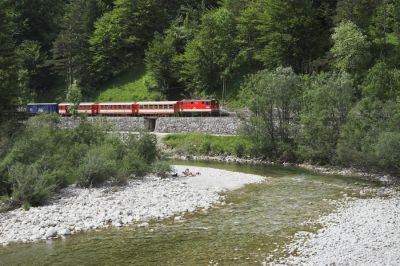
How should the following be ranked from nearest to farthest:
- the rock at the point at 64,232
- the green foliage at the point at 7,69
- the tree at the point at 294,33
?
the rock at the point at 64,232, the green foliage at the point at 7,69, the tree at the point at 294,33

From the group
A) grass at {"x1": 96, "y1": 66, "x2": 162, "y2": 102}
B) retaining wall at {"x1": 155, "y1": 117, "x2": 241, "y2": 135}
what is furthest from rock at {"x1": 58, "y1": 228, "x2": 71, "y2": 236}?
grass at {"x1": 96, "y1": 66, "x2": 162, "y2": 102}

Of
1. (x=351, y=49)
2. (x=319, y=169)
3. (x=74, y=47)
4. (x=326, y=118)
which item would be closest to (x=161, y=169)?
(x=319, y=169)

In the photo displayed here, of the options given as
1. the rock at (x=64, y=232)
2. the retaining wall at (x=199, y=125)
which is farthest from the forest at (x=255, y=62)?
the rock at (x=64, y=232)

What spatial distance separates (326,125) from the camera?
37438 mm

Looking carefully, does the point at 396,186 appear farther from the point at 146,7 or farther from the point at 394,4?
the point at 146,7

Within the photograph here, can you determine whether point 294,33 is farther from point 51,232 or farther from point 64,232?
point 51,232

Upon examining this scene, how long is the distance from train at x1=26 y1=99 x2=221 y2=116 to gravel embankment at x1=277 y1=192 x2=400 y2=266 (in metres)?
35.3

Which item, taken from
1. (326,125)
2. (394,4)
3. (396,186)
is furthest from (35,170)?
(394,4)

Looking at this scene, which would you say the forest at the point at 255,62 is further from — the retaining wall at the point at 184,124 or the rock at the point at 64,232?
the rock at the point at 64,232

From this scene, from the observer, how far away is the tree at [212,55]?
65.8 metres

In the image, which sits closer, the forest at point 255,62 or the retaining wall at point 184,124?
the forest at point 255,62

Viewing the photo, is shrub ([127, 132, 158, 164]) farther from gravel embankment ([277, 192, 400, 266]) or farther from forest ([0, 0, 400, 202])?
gravel embankment ([277, 192, 400, 266])

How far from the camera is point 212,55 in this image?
66.1m

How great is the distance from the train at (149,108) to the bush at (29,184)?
101 feet
